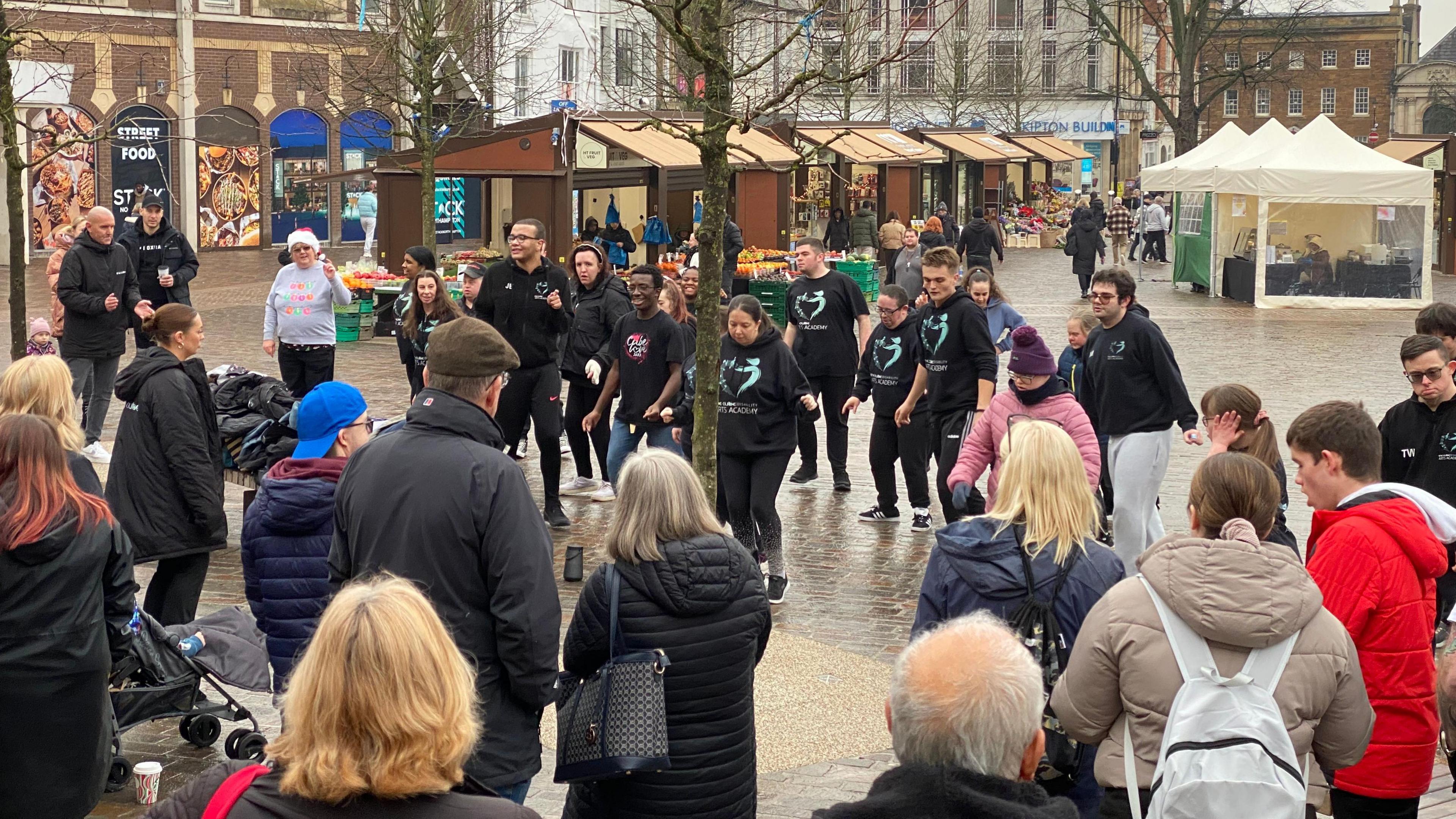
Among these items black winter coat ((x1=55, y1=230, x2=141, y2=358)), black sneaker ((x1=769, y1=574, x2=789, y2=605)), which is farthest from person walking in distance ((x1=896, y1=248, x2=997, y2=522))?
black winter coat ((x1=55, y1=230, x2=141, y2=358))

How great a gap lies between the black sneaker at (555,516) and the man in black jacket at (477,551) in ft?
19.4

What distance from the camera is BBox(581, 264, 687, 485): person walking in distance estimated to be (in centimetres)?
975

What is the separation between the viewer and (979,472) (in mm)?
7664

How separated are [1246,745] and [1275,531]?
2.23 metres

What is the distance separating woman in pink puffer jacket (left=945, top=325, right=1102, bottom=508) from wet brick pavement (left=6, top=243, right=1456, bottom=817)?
107 cm

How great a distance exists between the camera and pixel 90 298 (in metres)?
12.4

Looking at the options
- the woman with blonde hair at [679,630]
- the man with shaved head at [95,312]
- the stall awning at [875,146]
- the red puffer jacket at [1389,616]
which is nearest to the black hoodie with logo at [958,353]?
the red puffer jacket at [1389,616]

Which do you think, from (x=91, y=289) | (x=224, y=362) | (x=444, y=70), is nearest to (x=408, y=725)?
(x=91, y=289)

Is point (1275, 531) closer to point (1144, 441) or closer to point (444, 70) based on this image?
point (1144, 441)

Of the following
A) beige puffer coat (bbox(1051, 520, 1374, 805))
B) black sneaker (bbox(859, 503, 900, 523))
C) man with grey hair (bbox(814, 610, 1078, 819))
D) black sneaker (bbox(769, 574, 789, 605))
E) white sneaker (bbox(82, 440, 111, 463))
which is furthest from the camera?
white sneaker (bbox(82, 440, 111, 463))

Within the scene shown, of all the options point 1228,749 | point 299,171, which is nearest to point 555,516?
point 1228,749

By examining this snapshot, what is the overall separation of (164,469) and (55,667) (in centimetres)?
242

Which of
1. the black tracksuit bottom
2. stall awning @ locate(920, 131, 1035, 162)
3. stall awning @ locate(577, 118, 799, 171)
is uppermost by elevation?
stall awning @ locate(920, 131, 1035, 162)

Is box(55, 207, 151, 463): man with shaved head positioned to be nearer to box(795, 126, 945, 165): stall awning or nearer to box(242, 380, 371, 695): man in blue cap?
box(242, 380, 371, 695): man in blue cap
